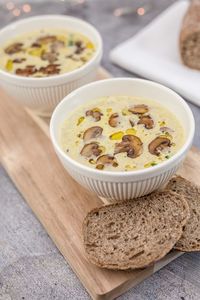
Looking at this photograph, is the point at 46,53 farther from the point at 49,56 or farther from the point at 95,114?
the point at 95,114

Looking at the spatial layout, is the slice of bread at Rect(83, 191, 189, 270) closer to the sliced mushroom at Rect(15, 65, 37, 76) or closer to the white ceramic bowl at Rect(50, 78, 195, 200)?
the white ceramic bowl at Rect(50, 78, 195, 200)

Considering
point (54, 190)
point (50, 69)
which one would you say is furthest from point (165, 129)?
point (50, 69)

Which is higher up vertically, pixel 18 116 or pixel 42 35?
pixel 42 35

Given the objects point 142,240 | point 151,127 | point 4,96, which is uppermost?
point 151,127

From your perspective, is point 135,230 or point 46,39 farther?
point 46,39

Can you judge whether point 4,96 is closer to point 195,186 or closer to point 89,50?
point 89,50

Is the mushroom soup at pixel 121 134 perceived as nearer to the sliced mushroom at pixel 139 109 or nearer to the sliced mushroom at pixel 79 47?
the sliced mushroom at pixel 139 109

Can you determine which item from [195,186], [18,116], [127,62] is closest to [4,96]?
[18,116]
